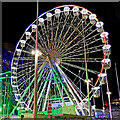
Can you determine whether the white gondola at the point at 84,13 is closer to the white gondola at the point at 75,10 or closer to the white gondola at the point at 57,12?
the white gondola at the point at 75,10

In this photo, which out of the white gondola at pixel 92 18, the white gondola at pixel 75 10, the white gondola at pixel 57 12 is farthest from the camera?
the white gondola at pixel 57 12

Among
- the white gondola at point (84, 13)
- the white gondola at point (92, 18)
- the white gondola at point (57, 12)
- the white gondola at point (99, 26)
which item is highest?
the white gondola at point (57, 12)

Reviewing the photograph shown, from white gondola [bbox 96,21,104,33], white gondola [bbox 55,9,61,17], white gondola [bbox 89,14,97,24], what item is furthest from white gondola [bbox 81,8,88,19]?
white gondola [bbox 55,9,61,17]

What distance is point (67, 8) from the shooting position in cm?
1934

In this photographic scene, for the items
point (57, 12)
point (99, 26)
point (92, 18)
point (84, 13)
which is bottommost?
point (99, 26)

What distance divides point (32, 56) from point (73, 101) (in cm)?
622

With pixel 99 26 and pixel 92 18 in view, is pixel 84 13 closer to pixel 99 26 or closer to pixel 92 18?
pixel 92 18

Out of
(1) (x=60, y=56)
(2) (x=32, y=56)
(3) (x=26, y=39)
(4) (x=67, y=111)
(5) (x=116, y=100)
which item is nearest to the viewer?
(4) (x=67, y=111)

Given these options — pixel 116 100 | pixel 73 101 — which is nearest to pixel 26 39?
pixel 73 101

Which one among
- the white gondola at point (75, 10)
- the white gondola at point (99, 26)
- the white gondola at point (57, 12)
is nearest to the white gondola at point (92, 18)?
the white gondola at point (99, 26)

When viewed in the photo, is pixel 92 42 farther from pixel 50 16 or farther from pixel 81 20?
pixel 50 16

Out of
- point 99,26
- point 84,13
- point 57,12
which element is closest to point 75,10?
point 84,13

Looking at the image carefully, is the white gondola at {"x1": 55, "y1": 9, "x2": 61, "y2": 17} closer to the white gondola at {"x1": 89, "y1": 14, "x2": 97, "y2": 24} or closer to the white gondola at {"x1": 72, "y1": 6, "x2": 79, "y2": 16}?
the white gondola at {"x1": 72, "y1": 6, "x2": 79, "y2": 16}

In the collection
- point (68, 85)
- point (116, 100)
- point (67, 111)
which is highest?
point (68, 85)
